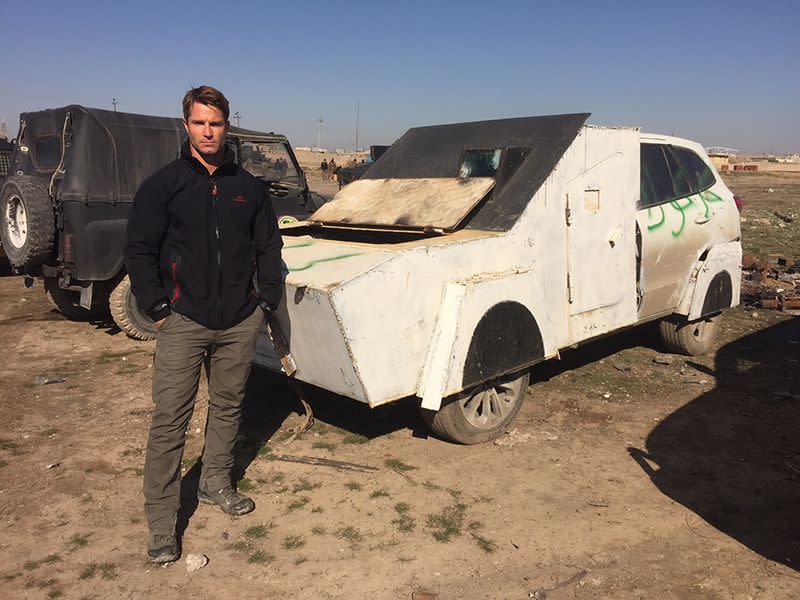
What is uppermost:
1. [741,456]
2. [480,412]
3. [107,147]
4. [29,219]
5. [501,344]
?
[107,147]

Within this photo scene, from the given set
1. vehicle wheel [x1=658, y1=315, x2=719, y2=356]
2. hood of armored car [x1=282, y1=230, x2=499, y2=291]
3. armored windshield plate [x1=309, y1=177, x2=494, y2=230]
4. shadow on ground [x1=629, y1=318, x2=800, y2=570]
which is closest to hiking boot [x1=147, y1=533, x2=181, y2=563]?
hood of armored car [x1=282, y1=230, x2=499, y2=291]

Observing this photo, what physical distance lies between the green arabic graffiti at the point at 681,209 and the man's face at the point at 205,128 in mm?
3427

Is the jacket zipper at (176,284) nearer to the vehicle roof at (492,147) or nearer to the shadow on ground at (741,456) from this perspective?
the vehicle roof at (492,147)

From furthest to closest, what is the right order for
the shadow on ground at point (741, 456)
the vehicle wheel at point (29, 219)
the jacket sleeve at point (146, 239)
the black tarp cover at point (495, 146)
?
1. the vehicle wheel at point (29, 219)
2. the black tarp cover at point (495, 146)
3. the shadow on ground at point (741, 456)
4. the jacket sleeve at point (146, 239)

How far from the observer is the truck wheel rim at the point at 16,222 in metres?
6.45

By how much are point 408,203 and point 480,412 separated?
1.50 meters

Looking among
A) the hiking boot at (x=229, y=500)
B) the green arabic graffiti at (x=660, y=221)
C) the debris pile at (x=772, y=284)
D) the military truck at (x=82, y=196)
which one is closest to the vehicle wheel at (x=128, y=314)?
the military truck at (x=82, y=196)

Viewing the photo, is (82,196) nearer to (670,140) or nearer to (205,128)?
(205,128)

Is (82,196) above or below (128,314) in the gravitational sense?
above

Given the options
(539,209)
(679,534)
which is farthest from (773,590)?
(539,209)

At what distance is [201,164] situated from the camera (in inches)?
121

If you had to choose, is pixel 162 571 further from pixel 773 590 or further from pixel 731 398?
pixel 731 398

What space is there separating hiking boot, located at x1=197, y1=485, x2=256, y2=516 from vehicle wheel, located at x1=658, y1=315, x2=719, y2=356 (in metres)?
4.13

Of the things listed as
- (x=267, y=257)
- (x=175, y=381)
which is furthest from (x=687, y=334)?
(x=175, y=381)
